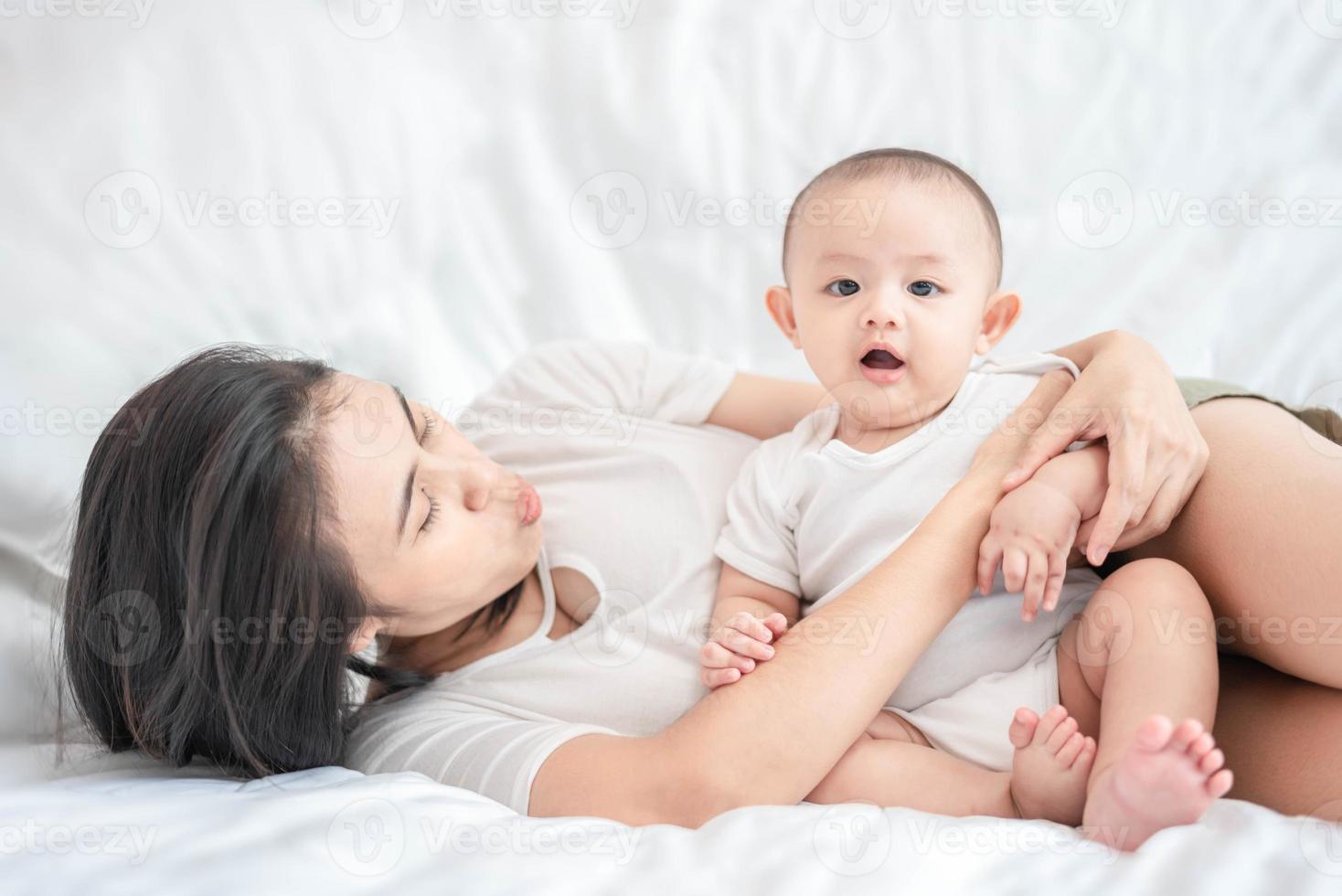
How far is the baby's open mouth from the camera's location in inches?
46.1

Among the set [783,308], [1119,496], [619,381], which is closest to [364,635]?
[619,381]

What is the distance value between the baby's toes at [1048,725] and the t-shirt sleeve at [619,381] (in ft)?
2.17

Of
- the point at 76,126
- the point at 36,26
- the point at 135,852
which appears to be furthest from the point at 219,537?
the point at 36,26

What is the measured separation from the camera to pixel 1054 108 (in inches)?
73.3

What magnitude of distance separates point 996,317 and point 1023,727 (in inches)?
20.1

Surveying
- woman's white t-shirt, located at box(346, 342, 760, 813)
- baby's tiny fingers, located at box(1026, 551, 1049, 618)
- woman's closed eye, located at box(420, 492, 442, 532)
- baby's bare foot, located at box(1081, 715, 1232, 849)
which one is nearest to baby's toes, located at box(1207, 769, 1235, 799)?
baby's bare foot, located at box(1081, 715, 1232, 849)

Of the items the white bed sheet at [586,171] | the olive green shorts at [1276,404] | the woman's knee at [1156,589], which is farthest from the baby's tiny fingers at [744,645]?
the white bed sheet at [586,171]

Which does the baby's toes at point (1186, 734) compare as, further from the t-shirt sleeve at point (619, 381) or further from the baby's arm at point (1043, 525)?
the t-shirt sleeve at point (619, 381)

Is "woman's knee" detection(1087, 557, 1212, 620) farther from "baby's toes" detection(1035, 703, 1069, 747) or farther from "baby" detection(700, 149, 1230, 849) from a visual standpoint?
"baby's toes" detection(1035, 703, 1069, 747)

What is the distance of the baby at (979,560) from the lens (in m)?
0.92

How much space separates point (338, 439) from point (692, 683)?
44 centimetres

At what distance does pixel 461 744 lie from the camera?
1.07m

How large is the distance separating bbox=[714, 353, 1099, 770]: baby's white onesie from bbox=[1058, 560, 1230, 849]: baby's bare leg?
0.16 ft

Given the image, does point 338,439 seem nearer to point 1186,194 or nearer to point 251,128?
point 251,128
